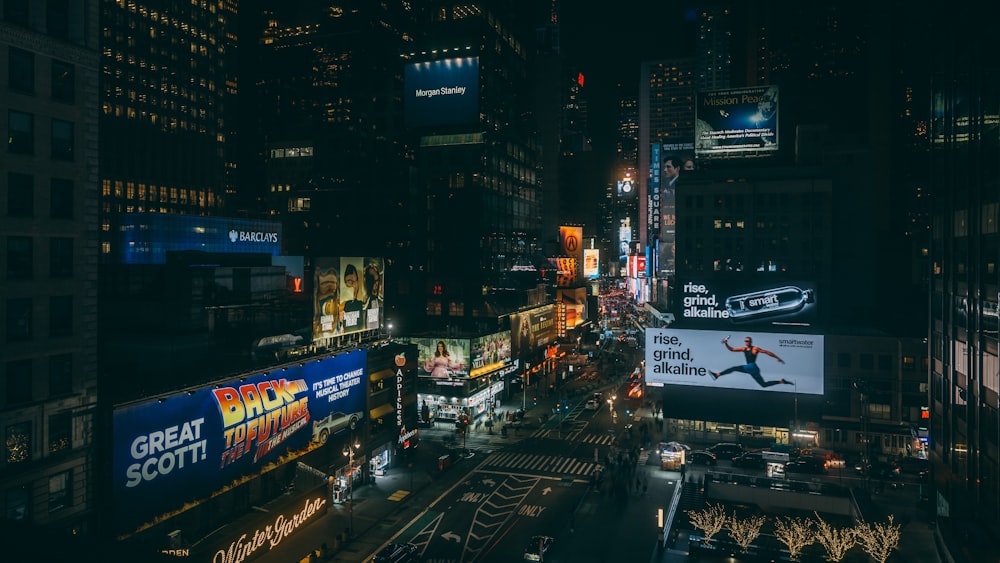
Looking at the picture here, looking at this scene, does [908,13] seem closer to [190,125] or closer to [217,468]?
[217,468]

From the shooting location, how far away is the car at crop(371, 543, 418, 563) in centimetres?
3453

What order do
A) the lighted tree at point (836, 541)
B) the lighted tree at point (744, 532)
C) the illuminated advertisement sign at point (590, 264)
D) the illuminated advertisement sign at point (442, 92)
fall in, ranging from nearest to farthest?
the lighted tree at point (836, 541) → the lighted tree at point (744, 532) → the illuminated advertisement sign at point (442, 92) → the illuminated advertisement sign at point (590, 264)

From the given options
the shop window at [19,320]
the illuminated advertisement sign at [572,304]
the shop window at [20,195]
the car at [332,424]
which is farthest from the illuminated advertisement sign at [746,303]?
the shop window at [20,195]

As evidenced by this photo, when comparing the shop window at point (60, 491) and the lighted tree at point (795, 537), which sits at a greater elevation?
the shop window at point (60, 491)

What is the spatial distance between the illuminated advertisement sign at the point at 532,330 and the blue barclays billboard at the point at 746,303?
2607 centimetres

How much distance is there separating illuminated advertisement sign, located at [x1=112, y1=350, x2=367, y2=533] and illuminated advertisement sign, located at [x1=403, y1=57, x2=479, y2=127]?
185 feet

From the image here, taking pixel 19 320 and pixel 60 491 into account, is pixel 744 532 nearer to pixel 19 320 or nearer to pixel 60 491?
pixel 60 491

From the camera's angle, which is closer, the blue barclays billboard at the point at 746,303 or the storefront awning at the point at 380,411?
the storefront awning at the point at 380,411

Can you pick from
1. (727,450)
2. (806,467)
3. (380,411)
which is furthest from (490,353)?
(806,467)

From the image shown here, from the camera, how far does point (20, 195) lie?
84.5 ft

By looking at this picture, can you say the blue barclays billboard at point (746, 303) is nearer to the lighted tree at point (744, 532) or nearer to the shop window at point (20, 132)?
the lighted tree at point (744, 532)

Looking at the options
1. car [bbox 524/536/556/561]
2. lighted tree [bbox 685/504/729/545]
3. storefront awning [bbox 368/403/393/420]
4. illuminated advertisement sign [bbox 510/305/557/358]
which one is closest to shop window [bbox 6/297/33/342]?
car [bbox 524/536/556/561]

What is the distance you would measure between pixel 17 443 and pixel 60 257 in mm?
8102

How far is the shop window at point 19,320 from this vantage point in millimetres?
25422
